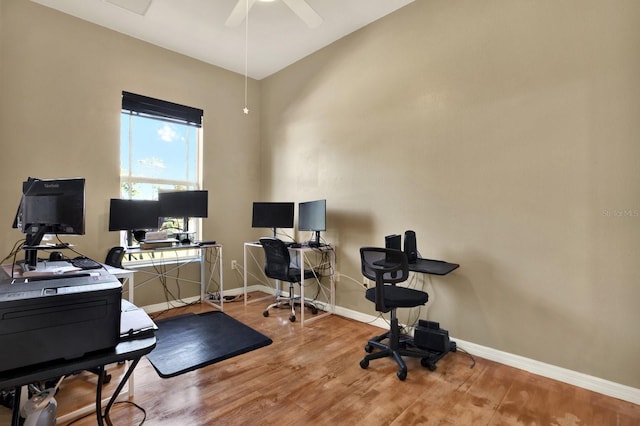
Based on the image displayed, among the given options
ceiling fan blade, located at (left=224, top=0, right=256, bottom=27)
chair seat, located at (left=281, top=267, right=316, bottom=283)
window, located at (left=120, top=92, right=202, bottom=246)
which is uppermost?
ceiling fan blade, located at (left=224, top=0, right=256, bottom=27)

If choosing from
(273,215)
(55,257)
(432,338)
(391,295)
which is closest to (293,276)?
(273,215)

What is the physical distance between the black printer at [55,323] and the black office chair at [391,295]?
5.70 ft

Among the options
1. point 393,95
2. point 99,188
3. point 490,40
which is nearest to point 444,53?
point 490,40

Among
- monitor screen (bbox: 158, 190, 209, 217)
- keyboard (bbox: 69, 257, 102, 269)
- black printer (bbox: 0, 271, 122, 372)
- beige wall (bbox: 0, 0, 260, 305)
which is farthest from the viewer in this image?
monitor screen (bbox: 158, 190, 209, 217)

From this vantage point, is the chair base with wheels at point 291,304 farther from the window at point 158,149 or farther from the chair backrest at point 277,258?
the window at point 158,149

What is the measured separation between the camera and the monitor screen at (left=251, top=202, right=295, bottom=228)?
13.3 ft

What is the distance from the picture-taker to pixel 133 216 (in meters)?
3.50

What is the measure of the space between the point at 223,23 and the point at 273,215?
7.53 feet

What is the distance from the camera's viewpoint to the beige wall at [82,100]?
296 centimetres

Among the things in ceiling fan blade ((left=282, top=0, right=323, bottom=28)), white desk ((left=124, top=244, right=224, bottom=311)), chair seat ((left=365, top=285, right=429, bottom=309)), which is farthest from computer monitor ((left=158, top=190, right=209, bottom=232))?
chair seat ((left=365, top=285, right=429, bottom=309))

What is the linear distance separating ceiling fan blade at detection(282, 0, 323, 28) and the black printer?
7.92 feet

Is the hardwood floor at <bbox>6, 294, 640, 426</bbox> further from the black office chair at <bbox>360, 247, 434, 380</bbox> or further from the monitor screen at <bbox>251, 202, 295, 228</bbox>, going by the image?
the monitor screen at <bbox>251, 202, 295, 228</bbox>

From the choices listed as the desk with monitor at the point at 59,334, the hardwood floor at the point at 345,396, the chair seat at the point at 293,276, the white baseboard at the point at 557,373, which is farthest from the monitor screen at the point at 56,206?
the white baseboard at the point at 557,373

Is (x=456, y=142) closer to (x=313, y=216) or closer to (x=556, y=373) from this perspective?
(x=313, y=216)
